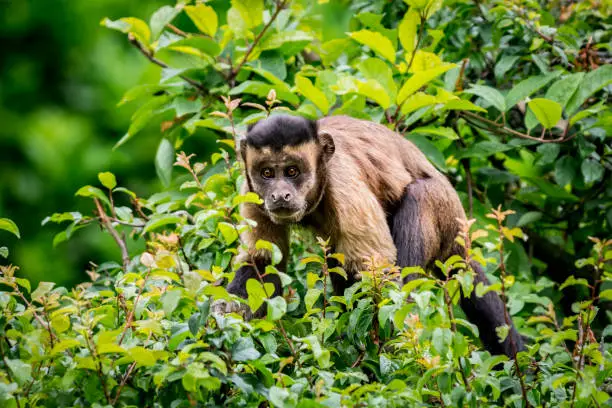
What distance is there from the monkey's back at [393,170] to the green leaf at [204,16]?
102cm

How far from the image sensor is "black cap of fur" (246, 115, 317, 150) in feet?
15.6

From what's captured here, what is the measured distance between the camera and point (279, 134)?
475 centimetres

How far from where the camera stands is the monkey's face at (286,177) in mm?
4711

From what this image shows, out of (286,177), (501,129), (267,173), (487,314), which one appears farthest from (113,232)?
(501,129)

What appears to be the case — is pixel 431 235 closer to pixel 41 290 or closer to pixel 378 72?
pixel 378 72

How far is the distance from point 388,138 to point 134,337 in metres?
2.64

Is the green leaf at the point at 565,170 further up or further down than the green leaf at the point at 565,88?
further down

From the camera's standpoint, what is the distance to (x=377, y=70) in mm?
5262

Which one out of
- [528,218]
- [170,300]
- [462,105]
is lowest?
[528,218]

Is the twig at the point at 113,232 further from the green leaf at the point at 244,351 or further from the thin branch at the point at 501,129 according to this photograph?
the thin branch at the point at 501,129

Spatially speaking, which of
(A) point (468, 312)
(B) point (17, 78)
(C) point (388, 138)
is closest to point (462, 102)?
(C) point (388, 138)

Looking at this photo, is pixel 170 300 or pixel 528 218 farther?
pixel 528 218

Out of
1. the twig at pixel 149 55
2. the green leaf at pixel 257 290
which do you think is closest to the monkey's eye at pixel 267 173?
the twig at pixel 149 55

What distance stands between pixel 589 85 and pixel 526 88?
16.0 inches
